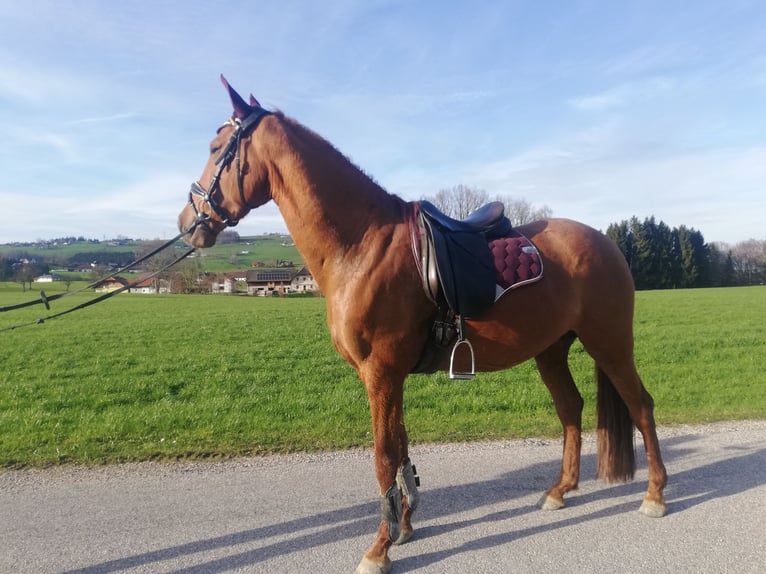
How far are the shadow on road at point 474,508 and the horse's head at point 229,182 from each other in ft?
6.78

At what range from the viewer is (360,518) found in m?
3.89

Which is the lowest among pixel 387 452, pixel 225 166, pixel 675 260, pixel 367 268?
pixel 387 452

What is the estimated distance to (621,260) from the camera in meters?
4.09

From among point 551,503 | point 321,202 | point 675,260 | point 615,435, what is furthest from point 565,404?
point 675,260

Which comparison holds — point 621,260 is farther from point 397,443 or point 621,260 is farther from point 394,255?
point 397,443

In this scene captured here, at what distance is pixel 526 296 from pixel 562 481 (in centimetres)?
169

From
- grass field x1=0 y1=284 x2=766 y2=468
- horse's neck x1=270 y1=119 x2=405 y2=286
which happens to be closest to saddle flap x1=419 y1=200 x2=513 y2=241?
horse's neck x1=270 y1=119 x2=405 y2=286

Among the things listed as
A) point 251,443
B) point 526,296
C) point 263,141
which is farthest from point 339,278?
point 251,443

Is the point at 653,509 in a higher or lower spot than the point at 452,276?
lower

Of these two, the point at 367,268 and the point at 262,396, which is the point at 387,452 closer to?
the point at 367,268

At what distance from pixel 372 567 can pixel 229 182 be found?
2603 mm

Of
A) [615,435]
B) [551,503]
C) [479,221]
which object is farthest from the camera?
[615,435]

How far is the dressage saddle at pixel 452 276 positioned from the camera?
3.32m

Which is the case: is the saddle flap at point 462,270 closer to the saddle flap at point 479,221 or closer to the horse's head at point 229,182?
the saddle flap at point 479,221
